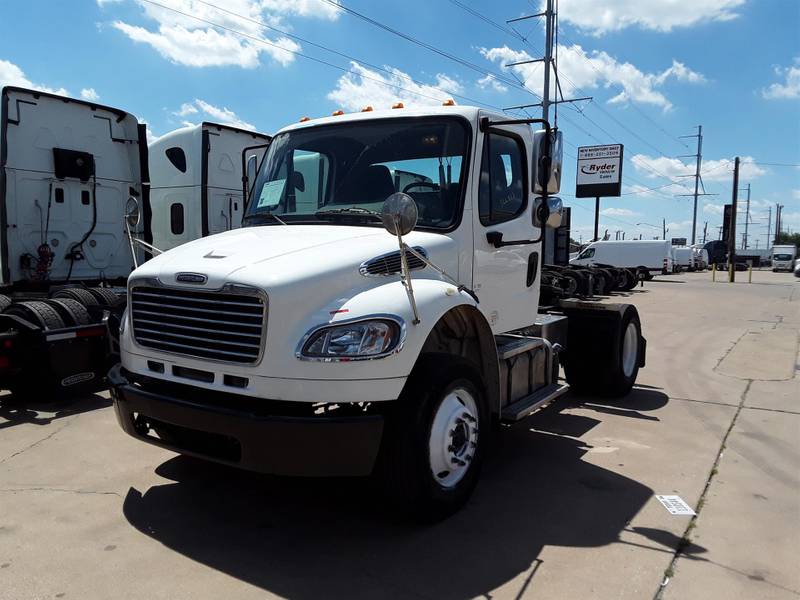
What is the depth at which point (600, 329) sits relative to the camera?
6797 mm

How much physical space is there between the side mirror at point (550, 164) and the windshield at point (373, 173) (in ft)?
2.09

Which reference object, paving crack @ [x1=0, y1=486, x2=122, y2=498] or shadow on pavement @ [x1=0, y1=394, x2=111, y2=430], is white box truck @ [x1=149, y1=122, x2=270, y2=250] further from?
paving crack @ [x1=0, y1=486, x2=122, y2=498]

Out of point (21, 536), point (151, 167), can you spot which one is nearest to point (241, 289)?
point (21, 536)

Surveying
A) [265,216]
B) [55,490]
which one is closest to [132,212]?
[265,216]

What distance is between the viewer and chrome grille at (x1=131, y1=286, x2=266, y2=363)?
320 cm

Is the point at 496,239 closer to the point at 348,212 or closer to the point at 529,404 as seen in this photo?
the point at 348,212

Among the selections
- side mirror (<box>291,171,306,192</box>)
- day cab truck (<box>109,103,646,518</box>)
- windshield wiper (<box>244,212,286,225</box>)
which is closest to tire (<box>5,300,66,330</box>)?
day cab truck (<box>109,103,646,518</box>)

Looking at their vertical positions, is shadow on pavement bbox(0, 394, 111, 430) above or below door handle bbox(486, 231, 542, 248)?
below

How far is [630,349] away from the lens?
24.1 ft

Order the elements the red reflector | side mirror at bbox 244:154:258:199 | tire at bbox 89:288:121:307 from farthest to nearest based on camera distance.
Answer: tire at bbox 89:288:121:307 < the red reflector < side mirror at bbox 244:154:258:199

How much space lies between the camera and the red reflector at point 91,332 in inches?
236

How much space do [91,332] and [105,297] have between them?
75cm

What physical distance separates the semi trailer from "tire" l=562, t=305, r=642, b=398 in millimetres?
4971

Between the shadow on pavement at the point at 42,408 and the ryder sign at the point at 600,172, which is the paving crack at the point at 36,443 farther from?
the ryder sign at the point at 600,172
